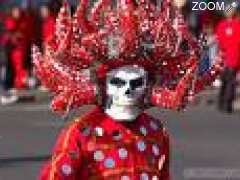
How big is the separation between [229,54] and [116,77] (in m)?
11.5

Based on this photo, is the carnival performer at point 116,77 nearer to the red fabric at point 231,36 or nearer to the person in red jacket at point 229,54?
the person in red jacket at point 229,54

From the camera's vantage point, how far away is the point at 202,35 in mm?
5680

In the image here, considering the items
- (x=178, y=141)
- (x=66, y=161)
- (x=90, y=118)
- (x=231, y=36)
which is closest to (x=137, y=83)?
(x=90, y=118)

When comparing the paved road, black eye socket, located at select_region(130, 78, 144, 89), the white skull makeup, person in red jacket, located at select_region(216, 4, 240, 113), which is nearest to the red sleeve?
the white skull makeup

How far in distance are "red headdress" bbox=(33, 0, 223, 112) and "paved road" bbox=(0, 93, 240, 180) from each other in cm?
424

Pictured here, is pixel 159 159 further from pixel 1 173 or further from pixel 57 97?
pixel 1 173

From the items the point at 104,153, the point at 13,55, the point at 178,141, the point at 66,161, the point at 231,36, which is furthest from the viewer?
the point at 13,55

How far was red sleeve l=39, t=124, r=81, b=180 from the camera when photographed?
5.25m

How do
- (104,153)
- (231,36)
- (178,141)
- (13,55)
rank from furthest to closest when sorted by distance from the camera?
(13,55) → (231,36) → (178,141) → (104,153)

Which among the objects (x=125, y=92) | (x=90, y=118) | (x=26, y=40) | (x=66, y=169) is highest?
(x=26, y=40)

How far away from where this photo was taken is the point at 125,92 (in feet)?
18.0

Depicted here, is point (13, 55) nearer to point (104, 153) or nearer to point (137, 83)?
point (137, 83)

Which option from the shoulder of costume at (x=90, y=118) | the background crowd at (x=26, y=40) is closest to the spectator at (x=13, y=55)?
the background crowd at (x=26, y=40)

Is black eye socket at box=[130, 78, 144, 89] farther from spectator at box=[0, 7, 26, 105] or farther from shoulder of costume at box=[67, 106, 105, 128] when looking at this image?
spectator at box=[0, 7, 26, 105]
